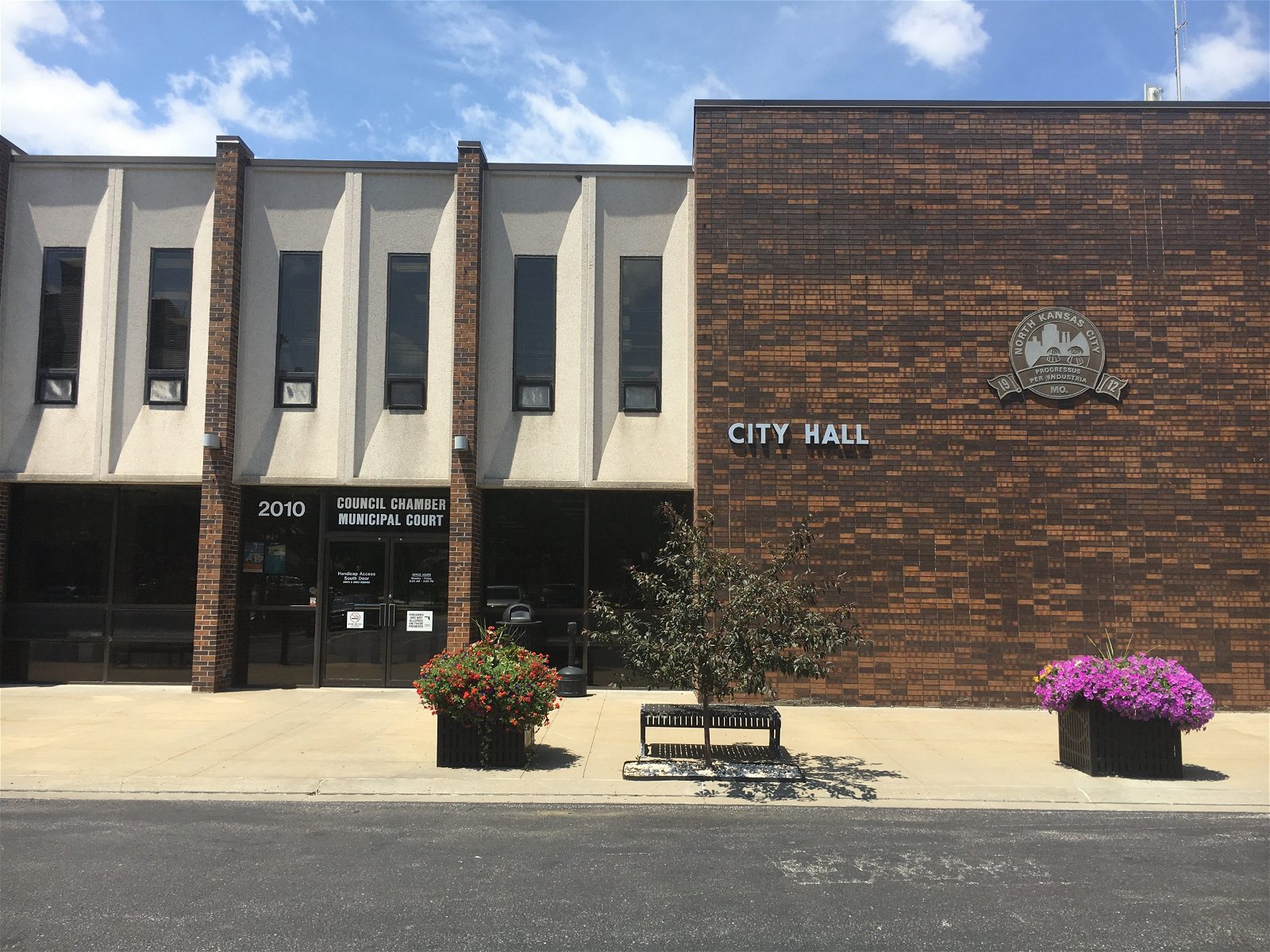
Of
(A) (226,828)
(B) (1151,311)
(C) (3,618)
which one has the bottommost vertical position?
(A) (226,828)

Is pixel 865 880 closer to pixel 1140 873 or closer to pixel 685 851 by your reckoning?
pixel 685 851

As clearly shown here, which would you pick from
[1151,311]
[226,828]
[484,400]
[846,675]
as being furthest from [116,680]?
[1151,311]

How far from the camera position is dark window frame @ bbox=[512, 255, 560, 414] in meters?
14.4

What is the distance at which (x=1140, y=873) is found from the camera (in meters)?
6.18

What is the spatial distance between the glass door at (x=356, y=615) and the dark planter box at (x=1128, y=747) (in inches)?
399

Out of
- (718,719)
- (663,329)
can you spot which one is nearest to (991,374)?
(663,329)

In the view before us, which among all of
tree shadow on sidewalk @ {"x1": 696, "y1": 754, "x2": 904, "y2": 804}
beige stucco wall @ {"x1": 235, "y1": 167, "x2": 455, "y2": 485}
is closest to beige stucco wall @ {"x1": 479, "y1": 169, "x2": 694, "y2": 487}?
beige stucco wall @ {"x1": 235, "y1": 167, "x2": 455, "y2": 485}

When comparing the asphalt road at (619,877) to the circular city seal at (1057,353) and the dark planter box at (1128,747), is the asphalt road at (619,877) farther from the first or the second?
the circular city seal at (1057,353)

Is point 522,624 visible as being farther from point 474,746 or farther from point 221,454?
point 221,454

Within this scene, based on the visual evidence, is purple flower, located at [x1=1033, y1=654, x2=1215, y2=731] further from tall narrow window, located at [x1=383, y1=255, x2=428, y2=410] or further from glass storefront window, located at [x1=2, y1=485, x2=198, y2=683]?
glass storefront window, located at [x1=2, y1=485, x2=198, y2=683]

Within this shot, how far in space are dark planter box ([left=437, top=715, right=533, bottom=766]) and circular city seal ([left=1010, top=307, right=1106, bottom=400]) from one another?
918cm

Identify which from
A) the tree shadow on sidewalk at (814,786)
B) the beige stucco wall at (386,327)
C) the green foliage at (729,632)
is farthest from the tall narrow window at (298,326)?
the tree shadow on sidewalk at (814,786)

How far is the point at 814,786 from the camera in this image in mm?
8547

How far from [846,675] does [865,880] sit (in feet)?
23.9
